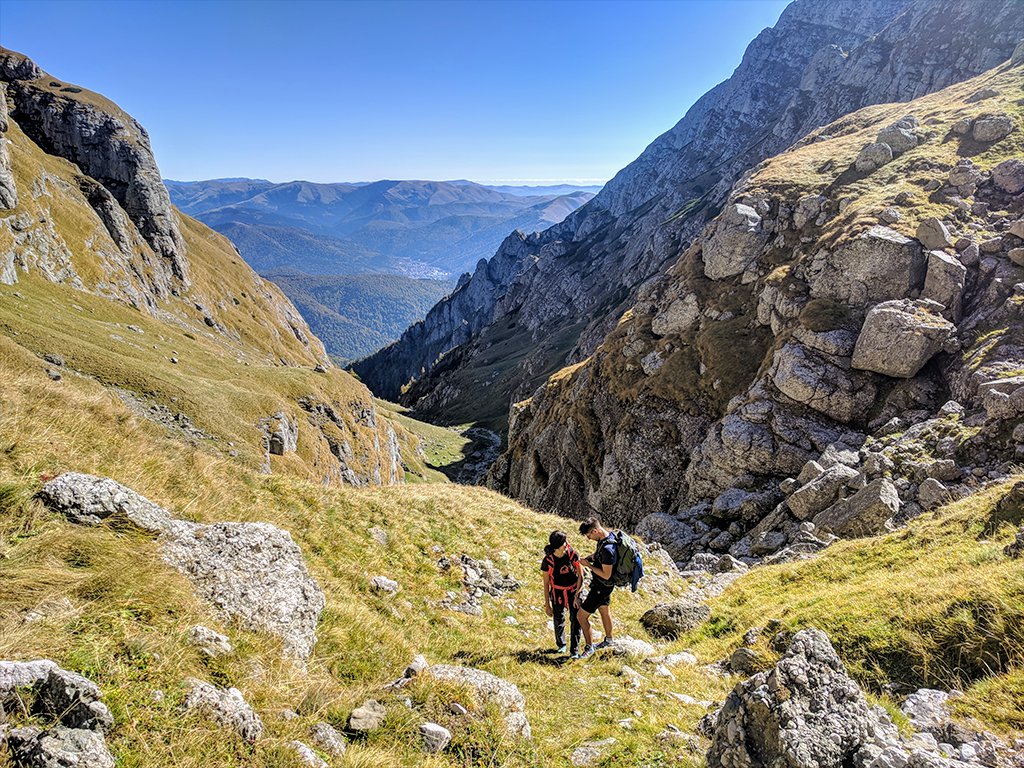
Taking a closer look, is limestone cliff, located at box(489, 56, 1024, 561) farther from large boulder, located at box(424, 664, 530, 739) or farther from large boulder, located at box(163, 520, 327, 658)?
large boulder, located at box(163, 520, 327, 658)

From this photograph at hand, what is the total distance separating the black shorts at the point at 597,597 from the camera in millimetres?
10766

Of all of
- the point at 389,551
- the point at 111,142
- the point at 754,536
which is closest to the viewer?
the point at 389,551

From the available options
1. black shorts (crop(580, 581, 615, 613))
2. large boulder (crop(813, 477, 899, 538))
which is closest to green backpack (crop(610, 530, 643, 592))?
black shorts (crop(580, 581, 615, 613))

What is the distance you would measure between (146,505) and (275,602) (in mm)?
2690

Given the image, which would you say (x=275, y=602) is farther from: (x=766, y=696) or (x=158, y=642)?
(x=766, y=696)

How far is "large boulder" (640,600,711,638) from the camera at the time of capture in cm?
1350

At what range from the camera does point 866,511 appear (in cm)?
1917

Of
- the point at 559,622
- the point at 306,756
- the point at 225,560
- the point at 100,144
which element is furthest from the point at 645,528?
the point at 100,144

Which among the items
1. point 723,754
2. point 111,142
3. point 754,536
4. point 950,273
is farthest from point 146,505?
point 111,142

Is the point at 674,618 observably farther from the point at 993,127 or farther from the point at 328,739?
the point at 993,127

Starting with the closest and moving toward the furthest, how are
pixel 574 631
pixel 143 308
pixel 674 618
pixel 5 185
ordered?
pixel 574 631
pixel 674 618
pixel 5 185
pixel 143 308

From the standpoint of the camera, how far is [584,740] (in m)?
7.28

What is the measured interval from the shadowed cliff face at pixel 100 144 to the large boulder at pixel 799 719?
125 metres

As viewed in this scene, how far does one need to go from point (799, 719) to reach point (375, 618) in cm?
755
